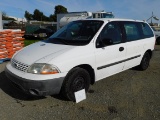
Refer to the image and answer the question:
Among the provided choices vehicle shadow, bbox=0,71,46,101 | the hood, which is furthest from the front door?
vehicle shadow, bbox=0,71,46,101

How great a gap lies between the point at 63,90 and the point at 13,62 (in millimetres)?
1210

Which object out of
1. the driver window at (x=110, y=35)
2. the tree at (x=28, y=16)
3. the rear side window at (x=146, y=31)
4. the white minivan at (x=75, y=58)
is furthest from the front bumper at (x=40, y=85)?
the tree at (x=28, y=16)

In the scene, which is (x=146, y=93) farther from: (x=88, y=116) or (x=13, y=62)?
(x=13, y=62)

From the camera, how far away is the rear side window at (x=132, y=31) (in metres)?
5.32

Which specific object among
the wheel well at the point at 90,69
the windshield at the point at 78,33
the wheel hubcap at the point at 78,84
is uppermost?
the windshield at the point at 78,33

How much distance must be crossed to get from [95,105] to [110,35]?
1670mm

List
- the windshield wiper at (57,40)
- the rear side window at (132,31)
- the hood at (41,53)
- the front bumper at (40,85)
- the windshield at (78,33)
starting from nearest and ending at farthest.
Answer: the front bumper at (40,85) → the hood at (41,53) → the windshield at (78,33) → the windshield wiper at (57,40) → the rear side window at (132,31)

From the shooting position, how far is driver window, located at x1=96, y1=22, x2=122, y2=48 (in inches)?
176

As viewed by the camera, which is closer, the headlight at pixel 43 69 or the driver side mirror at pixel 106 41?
the headlight at pixel 43 69

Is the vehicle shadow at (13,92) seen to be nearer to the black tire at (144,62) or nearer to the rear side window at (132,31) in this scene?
the rear side window at (132,31)

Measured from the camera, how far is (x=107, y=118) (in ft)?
11.7

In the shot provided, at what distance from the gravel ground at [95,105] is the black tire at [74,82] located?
0.82 feet

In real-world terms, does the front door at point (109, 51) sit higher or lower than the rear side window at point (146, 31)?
lower

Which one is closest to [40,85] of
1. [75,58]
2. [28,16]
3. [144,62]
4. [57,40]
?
[75,58]
